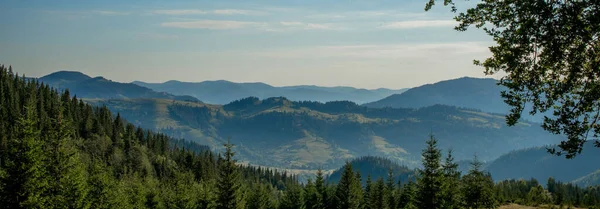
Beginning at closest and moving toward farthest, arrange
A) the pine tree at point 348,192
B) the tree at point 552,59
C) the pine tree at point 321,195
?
1. the tree at point 552,59
2. the pine tree at point 348,192
3. the pine tree at point 321,195

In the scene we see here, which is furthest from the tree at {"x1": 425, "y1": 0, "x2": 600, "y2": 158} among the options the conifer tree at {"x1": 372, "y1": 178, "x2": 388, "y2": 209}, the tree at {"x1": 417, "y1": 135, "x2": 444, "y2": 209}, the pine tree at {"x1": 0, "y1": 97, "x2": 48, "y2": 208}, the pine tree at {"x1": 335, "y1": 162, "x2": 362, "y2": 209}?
the conifer tree at {"x1": 372, "y1": 178, "x2": 388, "y2": 209}

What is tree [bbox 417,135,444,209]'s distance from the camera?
4422cm

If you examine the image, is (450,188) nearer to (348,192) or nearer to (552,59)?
(348,192)

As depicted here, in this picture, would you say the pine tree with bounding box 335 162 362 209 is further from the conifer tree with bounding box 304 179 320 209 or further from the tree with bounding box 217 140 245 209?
the tree with bounding box 217 140 245 209

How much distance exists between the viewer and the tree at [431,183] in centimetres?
4422

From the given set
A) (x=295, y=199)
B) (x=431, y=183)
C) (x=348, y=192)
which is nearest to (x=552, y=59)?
(x=431, y=183)

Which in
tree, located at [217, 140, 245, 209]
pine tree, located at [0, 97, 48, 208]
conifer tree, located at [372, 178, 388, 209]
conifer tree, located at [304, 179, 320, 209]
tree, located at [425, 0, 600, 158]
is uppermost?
tree, located at [425, 0, 600, 158]

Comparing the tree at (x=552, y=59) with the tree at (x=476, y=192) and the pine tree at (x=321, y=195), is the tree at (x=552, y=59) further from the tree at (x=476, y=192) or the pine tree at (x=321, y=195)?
the pine tree at (x=321, y=195)

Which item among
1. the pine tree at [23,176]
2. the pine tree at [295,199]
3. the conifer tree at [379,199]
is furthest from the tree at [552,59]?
the pine tree at [295,199]

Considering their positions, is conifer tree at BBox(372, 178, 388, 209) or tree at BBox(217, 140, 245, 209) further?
conifer tree at BBox(372, 178, 388, 209)

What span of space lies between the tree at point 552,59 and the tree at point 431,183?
3072 centimetres

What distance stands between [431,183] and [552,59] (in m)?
32.7

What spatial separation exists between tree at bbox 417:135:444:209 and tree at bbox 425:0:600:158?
30.7 metres

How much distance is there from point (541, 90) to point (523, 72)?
2.57 ft
